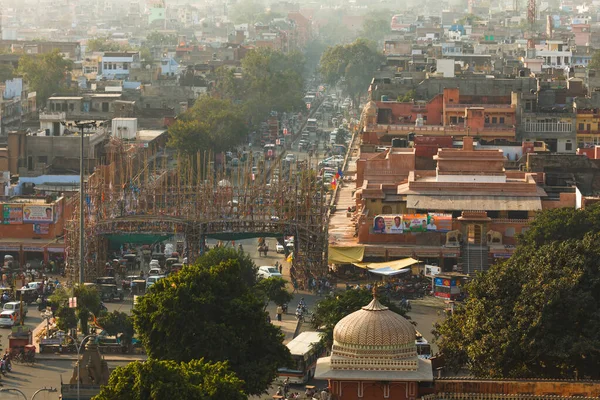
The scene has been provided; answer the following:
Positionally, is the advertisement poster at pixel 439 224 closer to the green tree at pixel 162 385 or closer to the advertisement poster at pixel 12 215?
the advertisement poster at pixel 12 215

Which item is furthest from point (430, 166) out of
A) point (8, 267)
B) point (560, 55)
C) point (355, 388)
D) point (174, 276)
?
point (560, 55)

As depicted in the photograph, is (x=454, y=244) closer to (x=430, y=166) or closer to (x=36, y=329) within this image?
(x=430, y=166)

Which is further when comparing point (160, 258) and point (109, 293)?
point (160, 258)

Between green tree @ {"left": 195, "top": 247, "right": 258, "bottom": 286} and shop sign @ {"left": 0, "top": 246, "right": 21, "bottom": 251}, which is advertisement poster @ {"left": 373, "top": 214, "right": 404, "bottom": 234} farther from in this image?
shop sign @ {"left": 0, "top": 246, "right": 21, "bottom": 251}

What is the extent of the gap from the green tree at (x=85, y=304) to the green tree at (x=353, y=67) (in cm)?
7910

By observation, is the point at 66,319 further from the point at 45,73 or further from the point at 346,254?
the point at 45,73

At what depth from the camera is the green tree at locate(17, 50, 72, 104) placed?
110206 mm

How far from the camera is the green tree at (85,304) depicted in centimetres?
4906

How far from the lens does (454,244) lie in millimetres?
59625

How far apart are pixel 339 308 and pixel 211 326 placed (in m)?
6.83

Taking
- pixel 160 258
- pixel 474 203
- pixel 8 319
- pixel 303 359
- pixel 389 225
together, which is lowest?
pixel 160 258

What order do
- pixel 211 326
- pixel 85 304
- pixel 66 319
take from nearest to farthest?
pixel 211 326, pixel 66 319, pixel 85 304

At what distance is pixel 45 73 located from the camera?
114 m

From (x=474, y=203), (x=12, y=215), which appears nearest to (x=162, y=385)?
(x=12, y=215)
